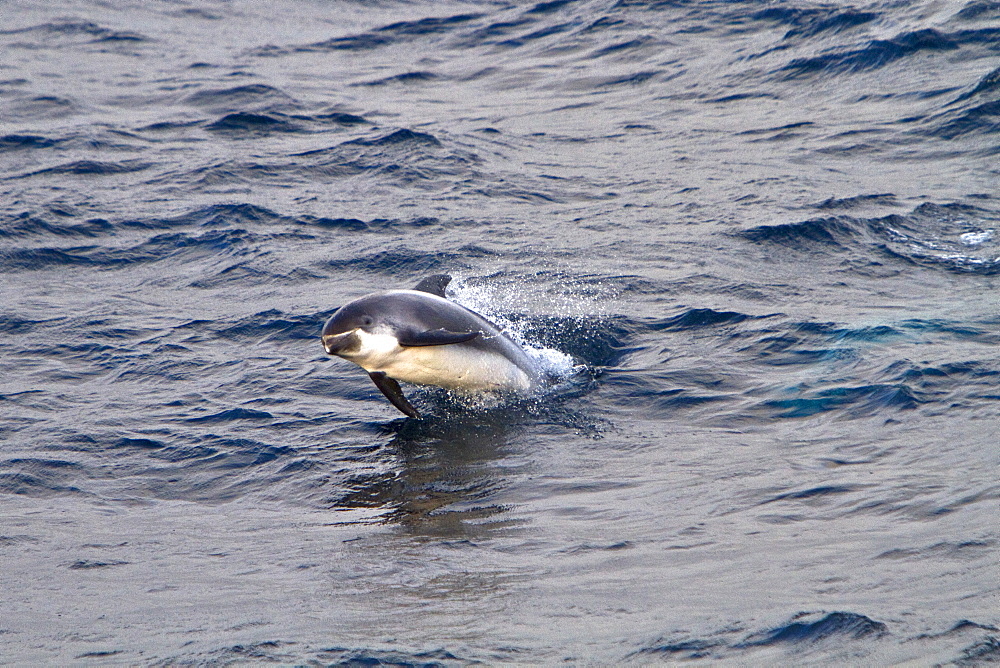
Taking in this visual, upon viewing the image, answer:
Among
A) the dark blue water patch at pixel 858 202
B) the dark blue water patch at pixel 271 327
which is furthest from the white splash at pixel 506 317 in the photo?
the dark blue water patch at pixel 858 202

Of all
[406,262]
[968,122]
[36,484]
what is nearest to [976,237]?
[968,122]

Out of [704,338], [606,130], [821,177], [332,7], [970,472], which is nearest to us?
[970,472]

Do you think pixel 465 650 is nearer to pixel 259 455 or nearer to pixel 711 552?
pixel 711 552

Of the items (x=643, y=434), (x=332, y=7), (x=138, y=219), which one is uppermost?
(x=332, y=7)

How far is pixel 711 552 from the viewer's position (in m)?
5.54

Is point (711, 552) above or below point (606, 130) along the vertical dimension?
below

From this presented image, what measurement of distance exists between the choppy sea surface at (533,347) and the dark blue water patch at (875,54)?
6 centimetres

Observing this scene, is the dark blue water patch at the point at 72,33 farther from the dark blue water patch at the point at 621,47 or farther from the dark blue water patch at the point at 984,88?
the dark blue water patch at the point at 984,88

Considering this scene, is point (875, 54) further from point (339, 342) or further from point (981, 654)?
point (981, 654)

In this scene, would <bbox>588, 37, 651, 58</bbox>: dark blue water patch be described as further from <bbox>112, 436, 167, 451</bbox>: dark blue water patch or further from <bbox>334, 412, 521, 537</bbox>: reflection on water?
<bbox>112, 436, 167, 451</bbox>: dark blue water patch

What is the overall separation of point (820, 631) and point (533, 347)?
5.17 metres

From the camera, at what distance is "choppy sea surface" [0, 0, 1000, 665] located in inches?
199

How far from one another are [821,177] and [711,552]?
881 centimetres

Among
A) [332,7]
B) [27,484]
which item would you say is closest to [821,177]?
[27,484]
